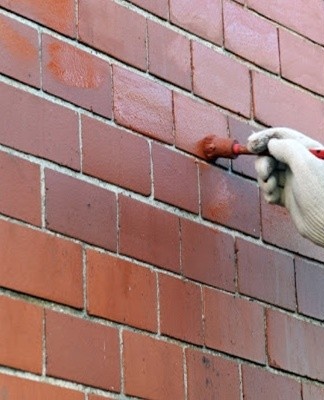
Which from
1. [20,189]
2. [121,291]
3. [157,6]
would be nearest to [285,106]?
[157,6]

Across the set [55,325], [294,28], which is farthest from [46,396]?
[294,28]

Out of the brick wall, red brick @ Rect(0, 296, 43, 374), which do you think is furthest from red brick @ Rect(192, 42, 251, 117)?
red brick @ Rect(0, 296, 43, 374)

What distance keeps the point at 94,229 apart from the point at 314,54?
0.89m

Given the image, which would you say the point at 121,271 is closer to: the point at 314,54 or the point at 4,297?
the point at 4,297

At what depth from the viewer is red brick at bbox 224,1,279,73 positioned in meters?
3.08

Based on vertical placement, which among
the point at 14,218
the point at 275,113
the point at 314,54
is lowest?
the point at 14,218

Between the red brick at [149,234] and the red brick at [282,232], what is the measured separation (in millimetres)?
277

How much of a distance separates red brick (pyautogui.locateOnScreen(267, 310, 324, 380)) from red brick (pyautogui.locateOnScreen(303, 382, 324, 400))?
0.02m

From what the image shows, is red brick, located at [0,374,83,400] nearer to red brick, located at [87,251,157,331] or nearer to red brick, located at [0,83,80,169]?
red brick, located at [87,251,157,331]

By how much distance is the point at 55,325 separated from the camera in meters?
2.46

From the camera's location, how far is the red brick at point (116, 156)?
266cm

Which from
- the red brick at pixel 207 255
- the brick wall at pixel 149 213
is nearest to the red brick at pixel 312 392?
the brick wall at pixel 149 213

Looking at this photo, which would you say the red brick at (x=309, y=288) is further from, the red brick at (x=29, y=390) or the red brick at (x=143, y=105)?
the red brick at (x=29, y=390)

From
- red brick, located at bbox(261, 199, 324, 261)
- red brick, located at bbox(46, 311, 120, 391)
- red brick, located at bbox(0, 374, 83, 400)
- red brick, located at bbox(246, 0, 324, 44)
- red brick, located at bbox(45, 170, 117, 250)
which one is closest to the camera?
red brick, located at bbox(0, 374, 83, 400)
